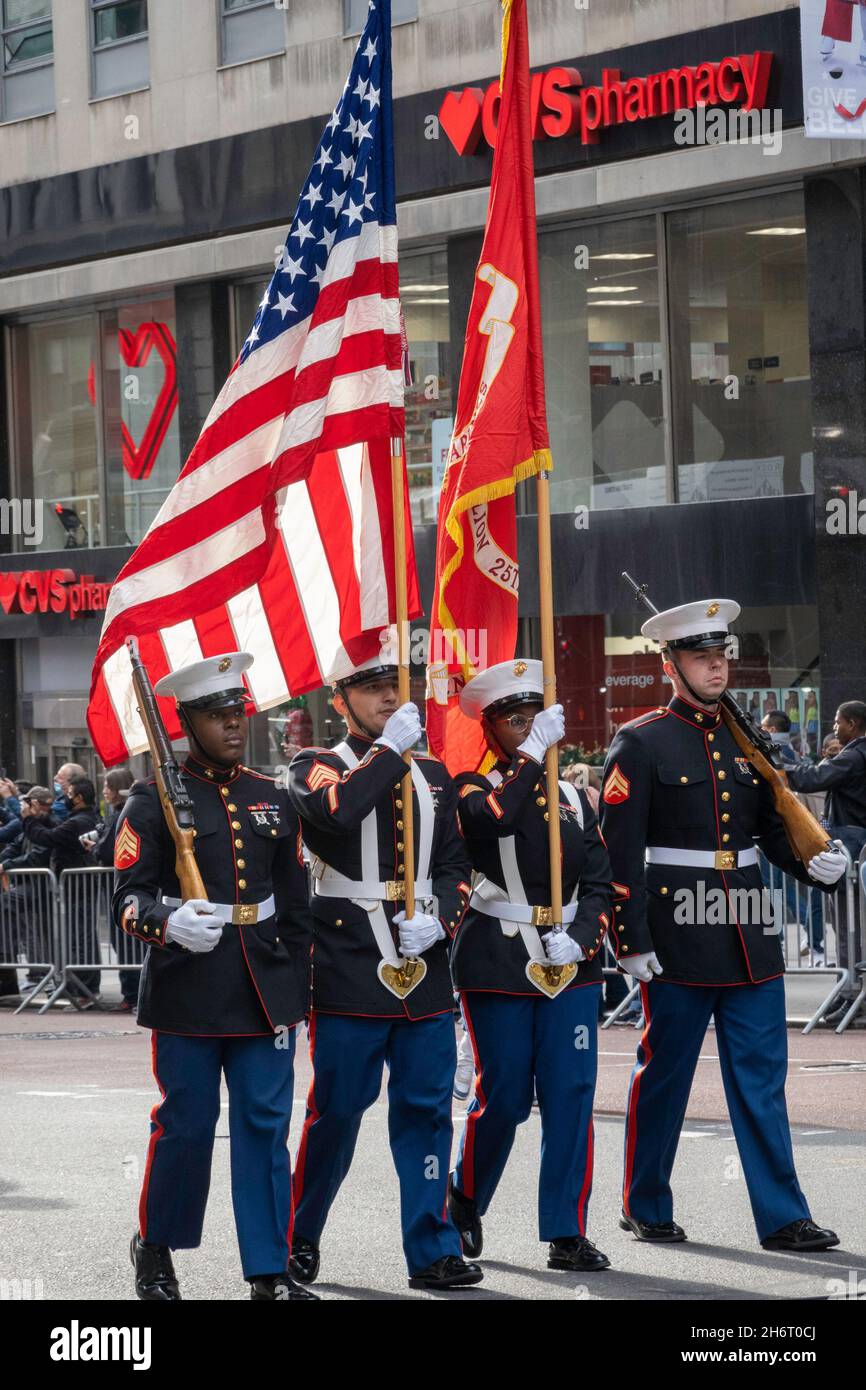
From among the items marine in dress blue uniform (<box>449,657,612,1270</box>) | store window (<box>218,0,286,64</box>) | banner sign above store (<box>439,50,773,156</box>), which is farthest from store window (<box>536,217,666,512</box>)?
marine in dress blue uniform (<box>449,657,612,1270</box>)

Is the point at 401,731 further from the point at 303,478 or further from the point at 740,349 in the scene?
the point at 740,349

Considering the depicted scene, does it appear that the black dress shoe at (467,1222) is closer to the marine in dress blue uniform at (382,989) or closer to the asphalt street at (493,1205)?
the asphalt street at (493,1205)

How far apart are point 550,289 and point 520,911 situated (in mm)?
15418

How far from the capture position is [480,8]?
2161 cm

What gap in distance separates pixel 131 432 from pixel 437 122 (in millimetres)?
6246

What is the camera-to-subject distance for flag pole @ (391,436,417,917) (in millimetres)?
6848

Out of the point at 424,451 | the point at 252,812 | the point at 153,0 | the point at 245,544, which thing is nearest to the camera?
the point at 252,812

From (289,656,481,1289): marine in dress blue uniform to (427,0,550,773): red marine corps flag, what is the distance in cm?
79

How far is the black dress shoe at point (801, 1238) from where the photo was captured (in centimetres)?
706

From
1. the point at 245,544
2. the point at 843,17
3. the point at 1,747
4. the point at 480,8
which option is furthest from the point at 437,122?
the point at 245,544

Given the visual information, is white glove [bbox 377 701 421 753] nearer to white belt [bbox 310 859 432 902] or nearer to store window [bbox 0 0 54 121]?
white belt [bbox 310 859 432 902]

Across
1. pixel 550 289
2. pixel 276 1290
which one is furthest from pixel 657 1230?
pixel 550 289

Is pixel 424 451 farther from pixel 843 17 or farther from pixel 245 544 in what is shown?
pixel 245 544

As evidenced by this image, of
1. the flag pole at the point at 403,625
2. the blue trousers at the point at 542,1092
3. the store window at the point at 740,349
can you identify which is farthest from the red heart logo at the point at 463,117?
the blue trousers at the point at 542,1092
